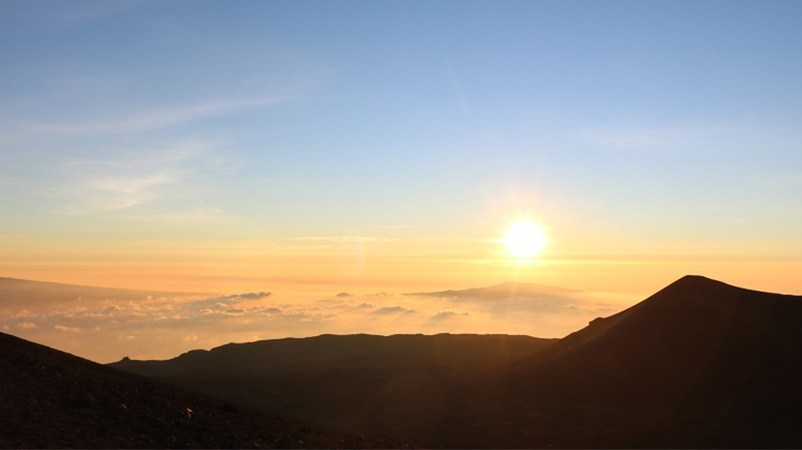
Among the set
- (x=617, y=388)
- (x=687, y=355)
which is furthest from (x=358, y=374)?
(x=687, y=355)

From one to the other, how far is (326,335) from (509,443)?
9119cm

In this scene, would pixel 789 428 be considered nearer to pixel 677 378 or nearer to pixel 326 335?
pixel 677 378

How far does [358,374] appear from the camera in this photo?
81375mm

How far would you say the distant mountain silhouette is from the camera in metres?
46.2

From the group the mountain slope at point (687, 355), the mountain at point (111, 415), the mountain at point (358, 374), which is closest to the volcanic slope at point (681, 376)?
the mountain slope at point (687, 355)

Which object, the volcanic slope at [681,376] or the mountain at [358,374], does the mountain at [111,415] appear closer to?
the mountain at [358,374]

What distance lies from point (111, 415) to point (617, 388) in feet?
149

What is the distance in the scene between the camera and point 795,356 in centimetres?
5388

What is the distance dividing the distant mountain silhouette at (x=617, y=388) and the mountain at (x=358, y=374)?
0.38 metres

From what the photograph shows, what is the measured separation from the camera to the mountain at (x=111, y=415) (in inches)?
902

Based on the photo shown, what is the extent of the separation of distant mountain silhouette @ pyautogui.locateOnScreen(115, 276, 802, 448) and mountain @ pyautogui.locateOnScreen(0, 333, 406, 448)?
18.6 metres

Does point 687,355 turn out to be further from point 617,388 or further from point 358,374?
point 358,374

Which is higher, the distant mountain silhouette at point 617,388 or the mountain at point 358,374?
the distant mountain silhouette at point 617,388

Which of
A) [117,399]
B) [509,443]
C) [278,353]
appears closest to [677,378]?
[509,443]
